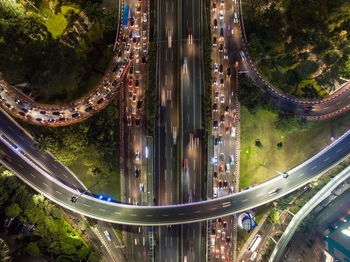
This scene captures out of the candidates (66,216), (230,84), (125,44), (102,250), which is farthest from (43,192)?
(230,84)

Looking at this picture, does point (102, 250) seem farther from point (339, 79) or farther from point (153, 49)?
point (339, 79)

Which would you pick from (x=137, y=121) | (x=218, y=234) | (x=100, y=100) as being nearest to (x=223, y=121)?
(x=137, y=121)

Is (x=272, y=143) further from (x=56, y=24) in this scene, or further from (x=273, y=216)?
(x=56, y=24)

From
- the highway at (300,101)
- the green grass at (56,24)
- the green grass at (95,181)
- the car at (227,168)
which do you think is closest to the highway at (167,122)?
the green grass at (95,181)

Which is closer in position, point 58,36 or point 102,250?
point 58,36

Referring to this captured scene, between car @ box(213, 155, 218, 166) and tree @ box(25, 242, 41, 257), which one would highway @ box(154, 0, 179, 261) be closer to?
car @ box(213, 155, 218, 166)

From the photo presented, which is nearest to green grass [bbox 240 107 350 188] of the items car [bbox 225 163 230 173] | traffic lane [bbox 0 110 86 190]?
car [bbox 225 163 230 173]

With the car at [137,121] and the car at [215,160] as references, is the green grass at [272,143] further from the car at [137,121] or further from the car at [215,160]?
the car at [137,121]
